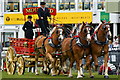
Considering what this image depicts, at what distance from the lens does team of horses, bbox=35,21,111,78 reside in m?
20.2

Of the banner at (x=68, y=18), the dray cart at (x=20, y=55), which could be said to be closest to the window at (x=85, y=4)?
the banner at (x=68, y=18)

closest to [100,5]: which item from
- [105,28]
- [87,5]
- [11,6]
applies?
[87,5]

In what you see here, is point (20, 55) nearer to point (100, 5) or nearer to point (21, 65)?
point (21, 65)

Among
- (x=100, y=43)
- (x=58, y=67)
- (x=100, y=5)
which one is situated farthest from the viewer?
(x=100, y=5)

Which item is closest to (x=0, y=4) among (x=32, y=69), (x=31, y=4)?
(x=31, y=4)

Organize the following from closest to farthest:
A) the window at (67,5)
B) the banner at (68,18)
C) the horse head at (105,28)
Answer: the horse head at (105,28) < the banner at (68,18) < the window at (67,5)

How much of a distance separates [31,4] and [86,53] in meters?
23.7

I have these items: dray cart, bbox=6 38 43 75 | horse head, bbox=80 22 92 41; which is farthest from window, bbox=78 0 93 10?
horse head, bbox=80 22 92 41

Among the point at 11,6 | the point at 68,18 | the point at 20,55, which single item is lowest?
the point at 20,55

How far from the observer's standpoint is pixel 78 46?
20.2 meters

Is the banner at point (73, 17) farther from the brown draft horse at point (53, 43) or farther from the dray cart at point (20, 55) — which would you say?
the brown draft horse at point (53, 43)

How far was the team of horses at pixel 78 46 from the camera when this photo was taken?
66.2 feet

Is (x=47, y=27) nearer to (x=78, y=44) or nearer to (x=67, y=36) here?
(x=67, y=36)

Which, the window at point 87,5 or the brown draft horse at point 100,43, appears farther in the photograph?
the window at point 87,5
